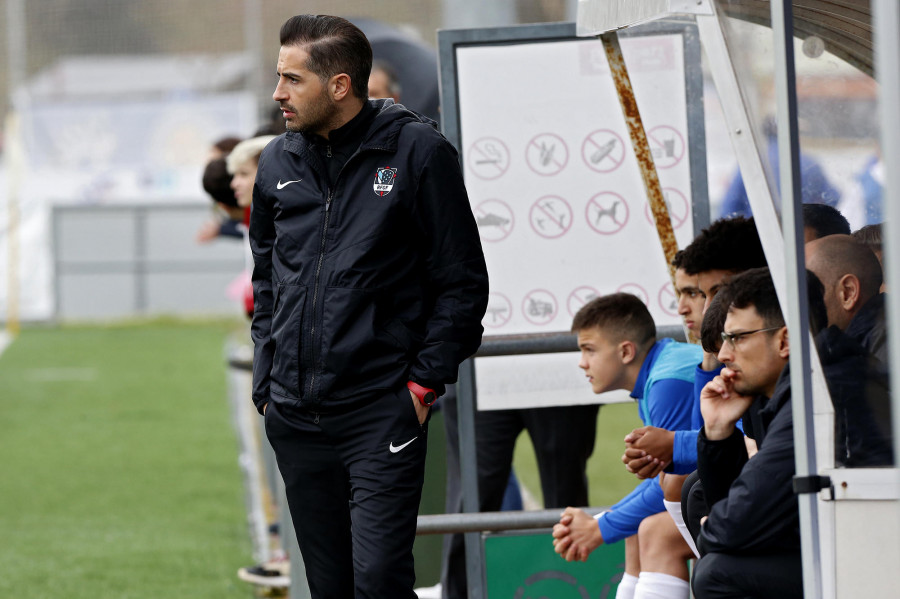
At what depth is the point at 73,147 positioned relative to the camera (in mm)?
23734

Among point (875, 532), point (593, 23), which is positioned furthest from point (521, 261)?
point (875, 532)

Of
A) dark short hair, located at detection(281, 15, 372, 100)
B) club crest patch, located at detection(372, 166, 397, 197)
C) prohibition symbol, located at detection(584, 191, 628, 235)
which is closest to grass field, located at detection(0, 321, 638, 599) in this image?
prohibition symbol, located at detection(584, 191, 628, 235)

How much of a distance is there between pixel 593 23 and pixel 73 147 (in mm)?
21172

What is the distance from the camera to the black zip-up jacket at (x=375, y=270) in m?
3.23

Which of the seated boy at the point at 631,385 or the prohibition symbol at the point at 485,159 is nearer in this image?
the seated boy at the point at 631,385

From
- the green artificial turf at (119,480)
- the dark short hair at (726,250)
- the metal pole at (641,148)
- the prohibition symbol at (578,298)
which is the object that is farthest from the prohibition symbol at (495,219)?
the green artificial turf at (119,480)

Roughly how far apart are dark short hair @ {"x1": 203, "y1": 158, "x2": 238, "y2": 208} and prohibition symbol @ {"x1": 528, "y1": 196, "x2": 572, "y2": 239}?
5.67ft

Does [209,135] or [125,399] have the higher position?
[209,135]

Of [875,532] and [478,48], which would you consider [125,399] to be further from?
[875,532]

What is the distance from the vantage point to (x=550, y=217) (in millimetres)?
4602

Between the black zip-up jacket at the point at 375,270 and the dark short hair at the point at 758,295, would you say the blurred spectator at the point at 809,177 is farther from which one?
the black zip-up jacket at the point at 375,270

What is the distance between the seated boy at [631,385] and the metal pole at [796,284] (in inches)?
35.9

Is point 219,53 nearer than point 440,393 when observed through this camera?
No

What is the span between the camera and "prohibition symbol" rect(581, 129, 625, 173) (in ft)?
15.2
